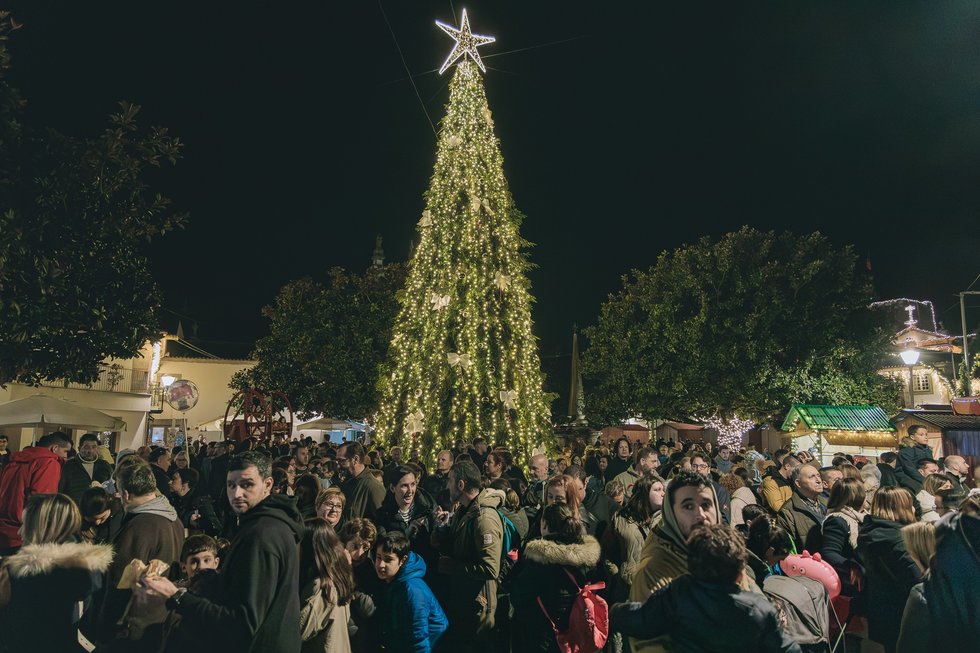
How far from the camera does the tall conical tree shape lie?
15.4m

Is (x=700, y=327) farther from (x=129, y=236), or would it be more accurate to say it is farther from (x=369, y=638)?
(x=369, y=638)

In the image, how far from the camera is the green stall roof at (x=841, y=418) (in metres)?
17.0

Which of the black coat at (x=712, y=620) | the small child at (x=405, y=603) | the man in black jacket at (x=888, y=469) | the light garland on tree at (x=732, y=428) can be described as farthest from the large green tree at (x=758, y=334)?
the black coat at (x=712, y=620)

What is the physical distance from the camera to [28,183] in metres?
8.36

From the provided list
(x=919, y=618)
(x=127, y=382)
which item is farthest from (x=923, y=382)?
(x=919, y=618)

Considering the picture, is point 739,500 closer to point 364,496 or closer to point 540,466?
point 540,466

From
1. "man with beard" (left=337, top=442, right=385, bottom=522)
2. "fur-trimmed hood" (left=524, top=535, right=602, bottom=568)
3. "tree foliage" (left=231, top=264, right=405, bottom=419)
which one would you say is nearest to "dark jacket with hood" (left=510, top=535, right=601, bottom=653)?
"fur-trimmed hood" (left=524, top=535, right=602, bottom=568)

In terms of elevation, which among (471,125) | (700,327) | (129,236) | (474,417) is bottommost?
(474,417)

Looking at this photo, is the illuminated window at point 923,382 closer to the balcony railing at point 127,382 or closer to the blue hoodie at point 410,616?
the balcony railing at point 127,382

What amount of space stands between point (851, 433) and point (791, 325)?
13.5 metres

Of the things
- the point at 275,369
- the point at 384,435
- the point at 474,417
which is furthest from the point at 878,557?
the point at 275,369

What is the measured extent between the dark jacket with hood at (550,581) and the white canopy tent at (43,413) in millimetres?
13454

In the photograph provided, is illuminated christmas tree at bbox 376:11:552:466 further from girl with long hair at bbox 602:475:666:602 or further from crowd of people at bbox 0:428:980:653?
girl with long hair at bbox 602:475:666:602

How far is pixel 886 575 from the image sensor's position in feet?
15.1
